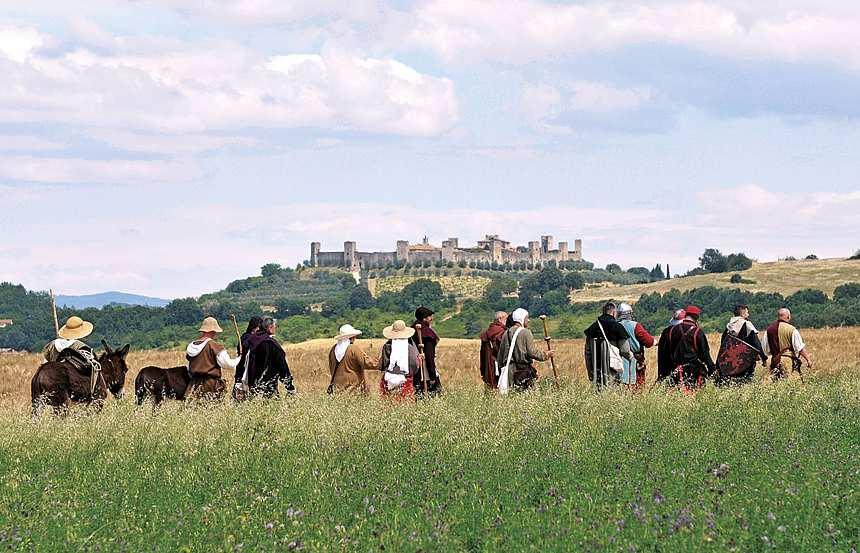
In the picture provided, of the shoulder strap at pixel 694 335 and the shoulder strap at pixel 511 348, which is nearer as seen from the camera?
the shoulder strap at pixel 511 348

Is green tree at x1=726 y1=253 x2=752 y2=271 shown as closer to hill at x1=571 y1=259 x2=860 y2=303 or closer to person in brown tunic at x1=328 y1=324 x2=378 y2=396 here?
hill at x1=571 y1=259 x2=860 y2=303

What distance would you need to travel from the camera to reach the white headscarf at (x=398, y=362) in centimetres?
1552

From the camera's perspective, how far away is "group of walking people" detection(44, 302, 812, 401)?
50.5 ft

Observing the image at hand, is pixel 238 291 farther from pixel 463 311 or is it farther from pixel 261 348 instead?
pixel 261 348

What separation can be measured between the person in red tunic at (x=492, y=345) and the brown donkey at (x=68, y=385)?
5036 millimetres

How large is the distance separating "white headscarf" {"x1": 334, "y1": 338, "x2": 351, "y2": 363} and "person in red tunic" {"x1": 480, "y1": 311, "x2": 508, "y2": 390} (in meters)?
2.02

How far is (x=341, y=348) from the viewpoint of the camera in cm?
1573

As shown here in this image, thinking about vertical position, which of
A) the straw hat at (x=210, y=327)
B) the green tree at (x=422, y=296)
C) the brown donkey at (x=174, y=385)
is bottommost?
the green tree at (x=422, y=296)

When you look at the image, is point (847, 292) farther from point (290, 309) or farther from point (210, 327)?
point (210, 327)

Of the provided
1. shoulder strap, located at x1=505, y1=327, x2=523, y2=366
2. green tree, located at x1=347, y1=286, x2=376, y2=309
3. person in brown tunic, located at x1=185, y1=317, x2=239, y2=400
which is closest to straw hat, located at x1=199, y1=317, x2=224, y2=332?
person in brown tunic, located at x1=185, y1=317, x2=239, y2=400

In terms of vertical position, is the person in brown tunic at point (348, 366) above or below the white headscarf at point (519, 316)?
below

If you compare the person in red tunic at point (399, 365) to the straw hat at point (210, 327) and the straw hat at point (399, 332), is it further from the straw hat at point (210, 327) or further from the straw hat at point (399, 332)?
the straw hat at point (210, 327)

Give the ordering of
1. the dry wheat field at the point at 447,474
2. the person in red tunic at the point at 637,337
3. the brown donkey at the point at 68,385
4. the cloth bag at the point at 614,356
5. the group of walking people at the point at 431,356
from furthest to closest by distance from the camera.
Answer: the person in red tunic at the point at 637,337, the cloth bag at the point at 614,356, the group of walking people at the point at 431,356, the brown donkey at the point at 68,385, the dry wheat field at the point at 447,474

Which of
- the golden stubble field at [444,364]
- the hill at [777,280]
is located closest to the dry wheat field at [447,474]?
the golden stubble field at [444,364]
